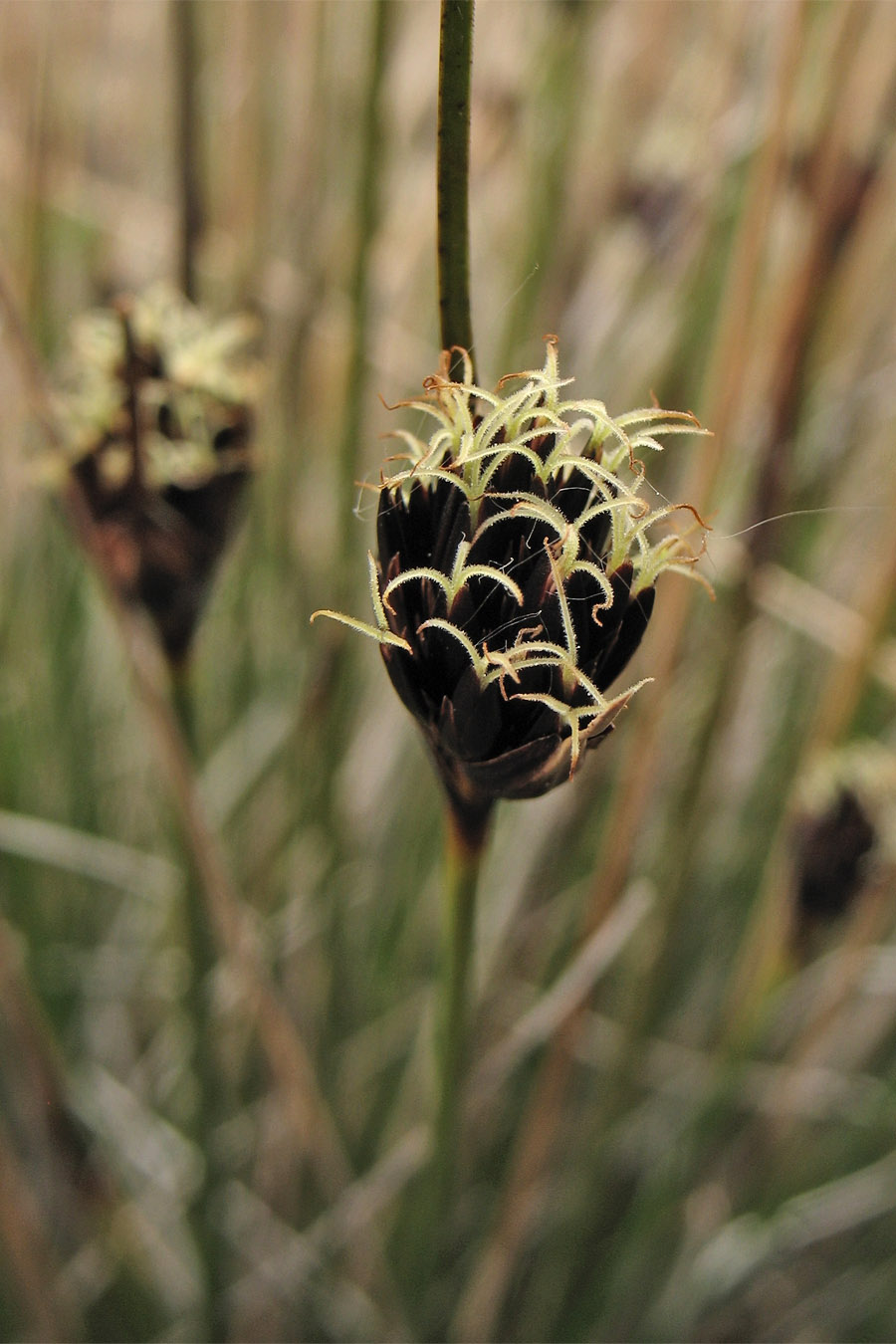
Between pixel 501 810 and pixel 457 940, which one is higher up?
pixel 457 940

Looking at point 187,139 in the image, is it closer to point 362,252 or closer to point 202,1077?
point 362,252

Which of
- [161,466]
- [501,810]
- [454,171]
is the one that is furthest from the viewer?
[501,810]

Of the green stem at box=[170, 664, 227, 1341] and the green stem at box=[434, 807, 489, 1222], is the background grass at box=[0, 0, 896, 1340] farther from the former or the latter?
the green stem at box=[434, 807, 489, 1222]

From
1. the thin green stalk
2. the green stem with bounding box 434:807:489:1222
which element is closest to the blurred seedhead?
the green stem with bounding box 434:807:489:1222

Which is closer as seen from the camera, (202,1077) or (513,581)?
(513,581)

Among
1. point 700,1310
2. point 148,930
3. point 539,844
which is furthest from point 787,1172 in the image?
point 148,930

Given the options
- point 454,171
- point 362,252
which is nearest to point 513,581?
point 454,171
